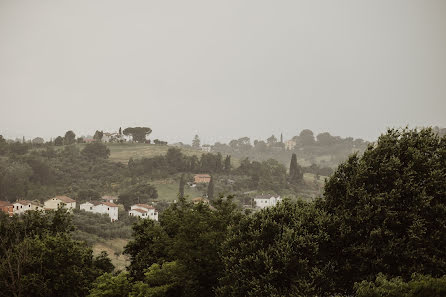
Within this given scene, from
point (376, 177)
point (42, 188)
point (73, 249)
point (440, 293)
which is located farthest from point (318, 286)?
point (42, 188)

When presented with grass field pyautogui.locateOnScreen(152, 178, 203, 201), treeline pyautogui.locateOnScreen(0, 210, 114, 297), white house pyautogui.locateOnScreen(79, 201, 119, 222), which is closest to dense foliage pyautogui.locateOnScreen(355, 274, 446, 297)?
treeline pyautogui.locateOnScreen(0, 210, 114, 297)

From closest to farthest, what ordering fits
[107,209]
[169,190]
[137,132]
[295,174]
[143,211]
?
[143,211] < [107,209] < [169,190] < [295,174] < [137,132]

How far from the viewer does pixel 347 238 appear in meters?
21.8

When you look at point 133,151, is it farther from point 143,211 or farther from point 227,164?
point 143,211

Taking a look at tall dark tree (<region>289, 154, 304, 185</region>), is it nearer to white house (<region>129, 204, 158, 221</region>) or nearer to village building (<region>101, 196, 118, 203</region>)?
white house (<region>129, 204, 158, 221</region>)

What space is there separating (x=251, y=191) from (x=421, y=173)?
378 ft

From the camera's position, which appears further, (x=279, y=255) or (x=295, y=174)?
(x=295, y=174)

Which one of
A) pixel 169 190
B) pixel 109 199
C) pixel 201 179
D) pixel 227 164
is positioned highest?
pixel 227 164

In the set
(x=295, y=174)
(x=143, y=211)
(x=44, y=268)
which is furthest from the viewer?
(x=295, y=174)

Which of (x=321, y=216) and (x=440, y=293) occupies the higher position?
(x=321, y=216)

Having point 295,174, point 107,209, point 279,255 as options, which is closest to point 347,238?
point 279,255

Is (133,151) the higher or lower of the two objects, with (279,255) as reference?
higher

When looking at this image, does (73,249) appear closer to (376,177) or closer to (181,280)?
(181,280)

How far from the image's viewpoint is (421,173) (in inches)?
850
